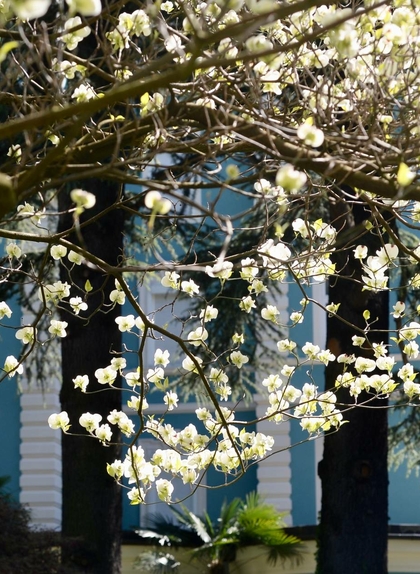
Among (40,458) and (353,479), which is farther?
(40,458)

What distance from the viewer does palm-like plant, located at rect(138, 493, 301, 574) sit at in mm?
10812

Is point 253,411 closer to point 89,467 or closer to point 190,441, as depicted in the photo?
point 89,467

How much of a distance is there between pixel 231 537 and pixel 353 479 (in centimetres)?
383

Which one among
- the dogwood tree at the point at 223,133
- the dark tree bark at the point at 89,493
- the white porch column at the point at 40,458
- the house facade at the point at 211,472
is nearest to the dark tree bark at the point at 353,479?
the dark tree bark at the point at 89,493

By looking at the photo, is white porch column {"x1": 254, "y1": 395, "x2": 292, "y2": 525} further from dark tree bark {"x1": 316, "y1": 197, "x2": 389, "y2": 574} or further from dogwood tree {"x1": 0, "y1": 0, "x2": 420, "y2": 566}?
dogwood tree {"x1": 0, "y1": 0, "x2": 420, "y2": 566}

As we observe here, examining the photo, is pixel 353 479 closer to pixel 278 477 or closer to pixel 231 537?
pixel 231 537

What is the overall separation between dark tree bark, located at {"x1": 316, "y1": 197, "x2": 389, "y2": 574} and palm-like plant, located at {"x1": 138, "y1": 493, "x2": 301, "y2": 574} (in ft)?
10.5

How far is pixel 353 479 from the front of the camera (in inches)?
300

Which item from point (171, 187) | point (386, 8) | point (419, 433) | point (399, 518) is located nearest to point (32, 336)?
point (171, 187)

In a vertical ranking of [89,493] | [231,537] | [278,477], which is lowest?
[231,537]

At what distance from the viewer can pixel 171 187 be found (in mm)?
3006

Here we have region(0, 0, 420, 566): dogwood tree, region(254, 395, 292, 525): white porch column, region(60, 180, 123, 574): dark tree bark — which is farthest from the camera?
region(254, 395, 292, 525): white porch column

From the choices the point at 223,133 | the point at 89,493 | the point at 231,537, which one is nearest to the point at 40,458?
the point at 231,537

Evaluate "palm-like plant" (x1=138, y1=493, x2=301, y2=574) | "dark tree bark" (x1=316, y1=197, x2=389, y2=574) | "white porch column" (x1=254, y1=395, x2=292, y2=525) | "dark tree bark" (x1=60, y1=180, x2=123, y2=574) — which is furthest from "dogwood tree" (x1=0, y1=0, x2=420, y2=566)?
"white porch column" (x1=254, y1=395, x2=292, y2=525)
